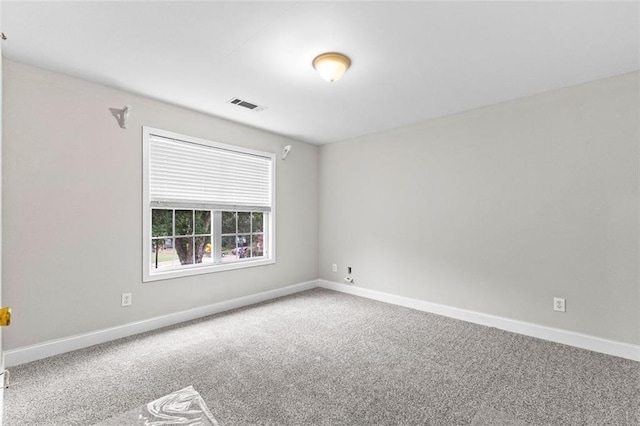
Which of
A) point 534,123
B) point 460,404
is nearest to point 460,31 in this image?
point 534,123

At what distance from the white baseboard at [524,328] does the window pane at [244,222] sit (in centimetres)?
194

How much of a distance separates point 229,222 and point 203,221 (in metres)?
0.36

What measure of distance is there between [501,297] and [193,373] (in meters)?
3.10

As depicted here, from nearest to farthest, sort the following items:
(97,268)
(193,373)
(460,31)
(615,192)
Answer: (460,31)
(193,373)
(615,192)
(97,268)

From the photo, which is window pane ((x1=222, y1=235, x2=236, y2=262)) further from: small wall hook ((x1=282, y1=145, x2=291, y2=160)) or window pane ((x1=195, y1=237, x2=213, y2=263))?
small wall hook ((x1=282, y1=145, x2=291, y2=160))

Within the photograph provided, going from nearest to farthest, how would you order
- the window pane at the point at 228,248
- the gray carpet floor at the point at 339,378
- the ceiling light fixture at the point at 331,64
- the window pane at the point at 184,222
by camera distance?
1. the gray carpet floor at the point at 339,378
2. the ceiling light fixture at the point at 331,64
3. the window pane at the point at 184,222
4. the window pane at the point at 228,248

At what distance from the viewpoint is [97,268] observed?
2840 millimetres

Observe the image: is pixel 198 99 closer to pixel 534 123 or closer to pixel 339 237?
pixel 339 237

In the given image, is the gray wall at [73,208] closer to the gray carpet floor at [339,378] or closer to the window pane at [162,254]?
the window pane at [162,254]

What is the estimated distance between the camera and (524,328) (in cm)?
309

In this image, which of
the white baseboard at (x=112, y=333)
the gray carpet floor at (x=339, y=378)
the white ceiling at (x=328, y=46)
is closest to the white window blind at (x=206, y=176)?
the white ceiling at (x=328, y=46)

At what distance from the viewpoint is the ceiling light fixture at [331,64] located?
92.3 inches

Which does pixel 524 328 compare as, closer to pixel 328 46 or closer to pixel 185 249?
pixel 328 46

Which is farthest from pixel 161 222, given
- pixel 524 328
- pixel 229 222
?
pixel 524 328
